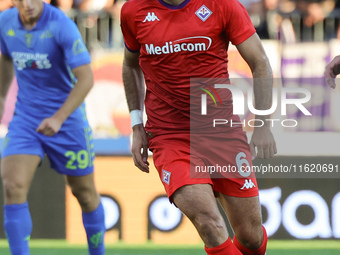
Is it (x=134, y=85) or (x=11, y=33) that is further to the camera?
(x=11, y=33)

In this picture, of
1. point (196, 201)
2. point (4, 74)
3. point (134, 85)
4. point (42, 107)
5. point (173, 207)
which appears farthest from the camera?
point (173, 207)

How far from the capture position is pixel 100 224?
5.93m

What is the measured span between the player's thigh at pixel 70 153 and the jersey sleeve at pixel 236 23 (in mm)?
A: 1813

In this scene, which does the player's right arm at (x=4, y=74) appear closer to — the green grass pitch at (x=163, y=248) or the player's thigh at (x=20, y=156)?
the player's thigh at (x=20, y=156)

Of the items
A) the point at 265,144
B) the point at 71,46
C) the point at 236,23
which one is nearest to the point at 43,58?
the point at 71,46

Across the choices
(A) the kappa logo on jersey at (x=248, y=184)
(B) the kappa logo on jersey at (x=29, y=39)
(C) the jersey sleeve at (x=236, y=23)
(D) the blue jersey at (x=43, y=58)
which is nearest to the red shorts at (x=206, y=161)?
(A) the kappa logo on jersey at (x=248, y=184)

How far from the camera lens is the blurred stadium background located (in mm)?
7316

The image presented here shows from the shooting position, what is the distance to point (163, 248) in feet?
23.8

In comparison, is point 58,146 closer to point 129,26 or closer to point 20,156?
point 20,156

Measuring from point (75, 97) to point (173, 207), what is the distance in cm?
231

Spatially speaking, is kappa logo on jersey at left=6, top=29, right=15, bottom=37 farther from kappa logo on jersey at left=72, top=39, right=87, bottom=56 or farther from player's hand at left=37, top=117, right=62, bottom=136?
player's hand at left=37, top=117, right=62, bottom=136

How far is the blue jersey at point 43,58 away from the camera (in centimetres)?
555

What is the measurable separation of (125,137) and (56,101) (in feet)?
7.03

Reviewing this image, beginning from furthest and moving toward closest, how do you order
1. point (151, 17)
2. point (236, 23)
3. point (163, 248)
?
point (163, 248) → point (151, 17) → point (236, 23)
